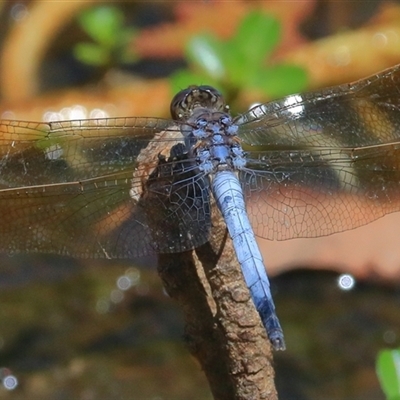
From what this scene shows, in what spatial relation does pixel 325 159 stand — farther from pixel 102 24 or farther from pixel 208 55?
pixel 102 24

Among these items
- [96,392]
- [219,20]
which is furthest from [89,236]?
[219,20]

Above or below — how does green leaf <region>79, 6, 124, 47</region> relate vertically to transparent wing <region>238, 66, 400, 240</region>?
above

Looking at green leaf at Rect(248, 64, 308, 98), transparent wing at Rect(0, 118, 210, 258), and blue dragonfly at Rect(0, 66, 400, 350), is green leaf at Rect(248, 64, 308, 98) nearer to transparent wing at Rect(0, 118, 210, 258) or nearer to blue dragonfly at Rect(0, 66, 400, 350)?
blue dragonfly at Rect(0, 66, 400, 350)

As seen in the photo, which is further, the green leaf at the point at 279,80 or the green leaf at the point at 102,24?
the green leaf at the point at 102,24

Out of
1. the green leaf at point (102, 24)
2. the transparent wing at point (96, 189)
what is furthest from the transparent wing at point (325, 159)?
the green leaf at point (102, 24)

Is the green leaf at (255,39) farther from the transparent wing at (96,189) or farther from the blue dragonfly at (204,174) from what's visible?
the transparent wing at (96,189)

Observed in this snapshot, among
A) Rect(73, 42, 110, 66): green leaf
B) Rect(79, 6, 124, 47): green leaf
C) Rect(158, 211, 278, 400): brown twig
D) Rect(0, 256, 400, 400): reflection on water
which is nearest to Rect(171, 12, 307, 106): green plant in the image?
Rect(0, 256, 400, 400): reflection on water

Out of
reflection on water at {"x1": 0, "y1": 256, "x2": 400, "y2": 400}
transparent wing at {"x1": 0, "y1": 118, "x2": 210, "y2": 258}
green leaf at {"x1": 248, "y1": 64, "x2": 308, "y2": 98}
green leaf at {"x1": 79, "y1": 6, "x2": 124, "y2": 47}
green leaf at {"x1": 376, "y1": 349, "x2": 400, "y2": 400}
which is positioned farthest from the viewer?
green leaf at {"x1": 79, "y1": 6, "x2": 124, "y2": 47}

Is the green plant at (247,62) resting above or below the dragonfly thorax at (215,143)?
above
